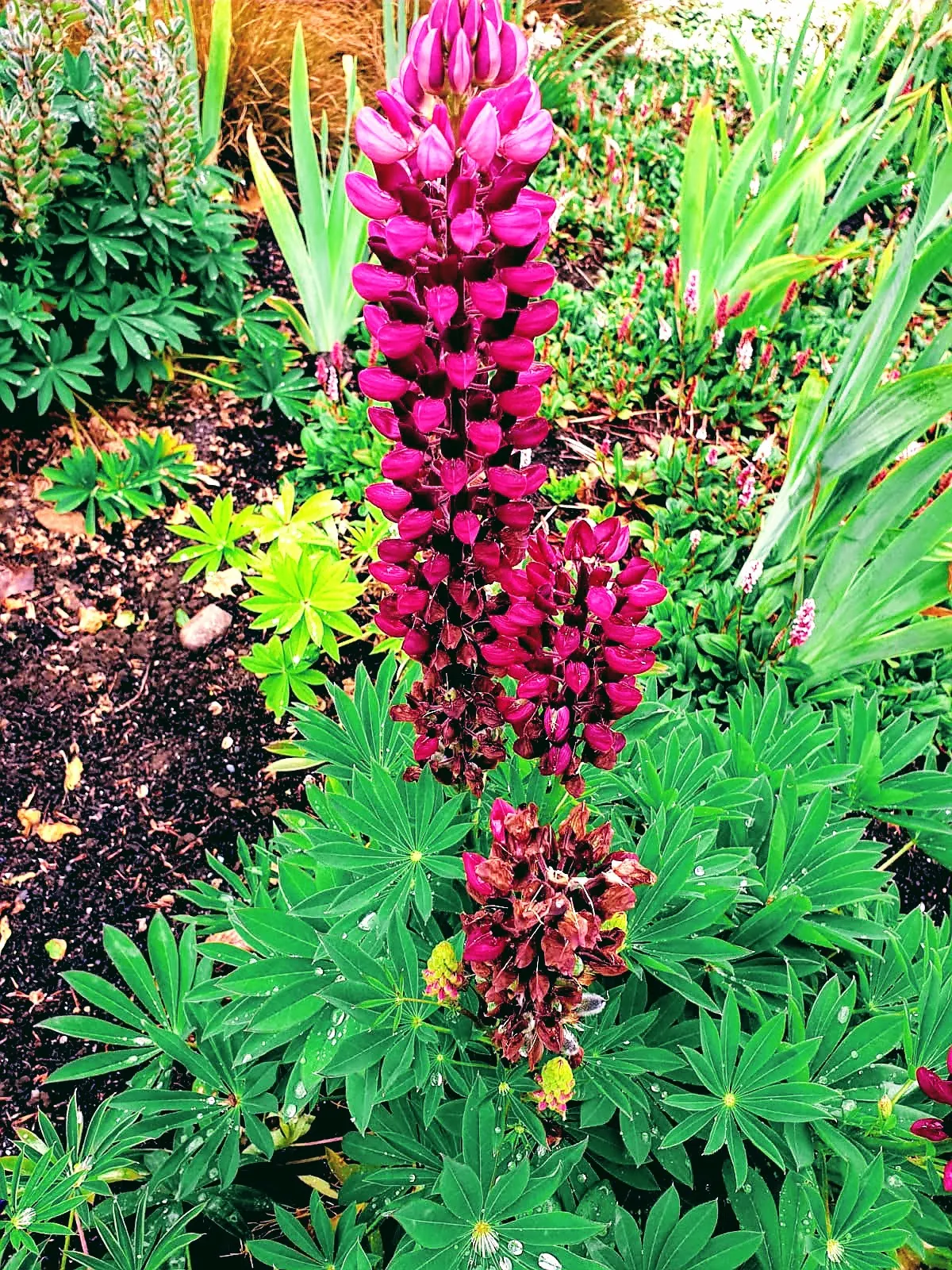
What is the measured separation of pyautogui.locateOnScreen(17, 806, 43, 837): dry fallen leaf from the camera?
225 cm

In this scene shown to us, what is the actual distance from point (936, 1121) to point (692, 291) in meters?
2.48

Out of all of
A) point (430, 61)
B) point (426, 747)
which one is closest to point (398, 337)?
point (430, 61)

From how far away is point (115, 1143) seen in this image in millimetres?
1356

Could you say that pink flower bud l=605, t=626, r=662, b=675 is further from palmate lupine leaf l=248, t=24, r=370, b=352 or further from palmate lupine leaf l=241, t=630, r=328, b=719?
palmate lupine leaf l=248, t=24, r=370, b=352

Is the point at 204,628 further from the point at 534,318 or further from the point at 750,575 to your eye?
the point at 534,318

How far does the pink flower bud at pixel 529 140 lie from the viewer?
0.96m

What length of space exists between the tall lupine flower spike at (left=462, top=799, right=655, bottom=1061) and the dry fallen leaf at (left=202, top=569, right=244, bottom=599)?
178cm

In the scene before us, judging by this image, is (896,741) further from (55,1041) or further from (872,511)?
(55,1041)

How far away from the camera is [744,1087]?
121cm

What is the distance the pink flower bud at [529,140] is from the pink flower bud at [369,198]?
0.42 feet

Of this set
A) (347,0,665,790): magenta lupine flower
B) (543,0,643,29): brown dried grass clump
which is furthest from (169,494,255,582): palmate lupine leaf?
(543,0,643,29): brown dried grass clump

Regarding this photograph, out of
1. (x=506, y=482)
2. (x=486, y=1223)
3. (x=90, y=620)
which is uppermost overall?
(x=506, y=482)

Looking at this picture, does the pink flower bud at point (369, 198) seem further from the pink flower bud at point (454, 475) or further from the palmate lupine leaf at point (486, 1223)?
the palmate lupine leaf at point (486, 1223)

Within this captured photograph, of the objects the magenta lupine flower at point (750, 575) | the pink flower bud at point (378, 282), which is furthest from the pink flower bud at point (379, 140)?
the magenta lupine flower at point (750, 575)
